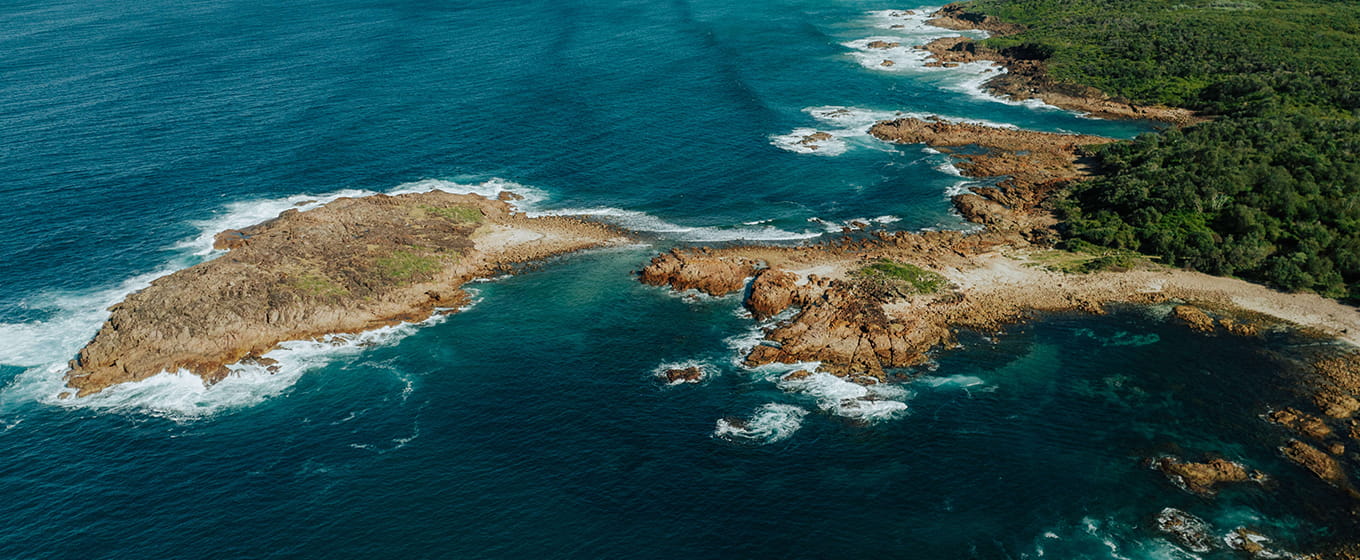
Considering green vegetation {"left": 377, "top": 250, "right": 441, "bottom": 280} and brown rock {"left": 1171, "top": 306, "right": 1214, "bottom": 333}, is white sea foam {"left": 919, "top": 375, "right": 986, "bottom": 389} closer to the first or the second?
brown rock {"left": 1171, "top": 306, "right": 1214, "bottom": 333}

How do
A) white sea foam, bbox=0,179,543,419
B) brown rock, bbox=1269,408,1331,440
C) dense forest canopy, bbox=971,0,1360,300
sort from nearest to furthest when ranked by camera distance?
brown rock, bbox=1269,408,1331,440 < white sea foam, bbox=0,179,543,419 < dense forest canopy, bbox=971,0,1360,300

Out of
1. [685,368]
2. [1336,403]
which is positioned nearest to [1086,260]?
[1336,403]

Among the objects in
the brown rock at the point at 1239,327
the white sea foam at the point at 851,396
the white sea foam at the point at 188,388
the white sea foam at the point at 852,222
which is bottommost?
the brown rock at the point at 1239,327

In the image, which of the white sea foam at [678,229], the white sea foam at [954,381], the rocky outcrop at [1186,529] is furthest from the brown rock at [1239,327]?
the white sea foam at [678,229]

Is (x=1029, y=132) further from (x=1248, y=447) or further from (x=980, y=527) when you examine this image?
(x=980, y=527)

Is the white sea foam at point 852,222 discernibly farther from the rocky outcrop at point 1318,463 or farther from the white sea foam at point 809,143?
the rocky outcrop at point 1318,463

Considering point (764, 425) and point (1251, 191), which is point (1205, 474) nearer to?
point (764, 425)

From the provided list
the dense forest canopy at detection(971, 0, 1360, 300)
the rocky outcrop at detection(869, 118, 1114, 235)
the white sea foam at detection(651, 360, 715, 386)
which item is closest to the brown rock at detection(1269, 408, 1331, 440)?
the dense forest canopy at detection(971, 0, 1360, 300)
